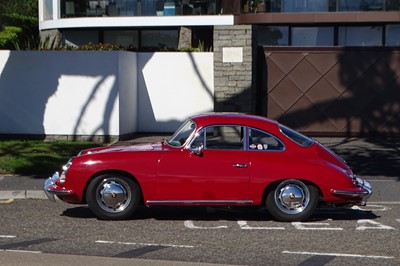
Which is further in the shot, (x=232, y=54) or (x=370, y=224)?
(x=232, y=54)

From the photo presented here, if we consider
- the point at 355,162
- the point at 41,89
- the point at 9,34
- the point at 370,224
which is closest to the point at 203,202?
the point at 370,224

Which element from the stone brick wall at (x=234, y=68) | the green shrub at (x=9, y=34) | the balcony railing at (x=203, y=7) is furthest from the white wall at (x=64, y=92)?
the green shrub at (x=9, y=34)

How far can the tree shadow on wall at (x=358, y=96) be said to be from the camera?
20.9 metres

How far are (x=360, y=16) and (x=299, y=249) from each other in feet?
53.7

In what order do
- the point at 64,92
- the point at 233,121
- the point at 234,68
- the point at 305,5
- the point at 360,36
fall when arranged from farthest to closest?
the point at 360,36, the point at 305,5, the point at 234,68, the point at 64,92, the point at 233,121

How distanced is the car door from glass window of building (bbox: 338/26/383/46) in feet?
52.9

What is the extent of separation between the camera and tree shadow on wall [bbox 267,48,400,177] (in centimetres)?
2089

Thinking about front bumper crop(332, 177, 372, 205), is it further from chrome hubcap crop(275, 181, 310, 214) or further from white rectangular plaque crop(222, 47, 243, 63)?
white rectangular plaque crop(222, 47, 243, 63)

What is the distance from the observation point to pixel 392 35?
26.0 metres

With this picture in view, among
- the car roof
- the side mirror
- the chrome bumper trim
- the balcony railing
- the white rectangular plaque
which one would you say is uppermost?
the balcony railing

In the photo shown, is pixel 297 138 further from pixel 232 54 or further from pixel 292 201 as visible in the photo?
pixel 232 54

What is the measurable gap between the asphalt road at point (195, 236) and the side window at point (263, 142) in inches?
39.6

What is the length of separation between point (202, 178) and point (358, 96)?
35.7 feet

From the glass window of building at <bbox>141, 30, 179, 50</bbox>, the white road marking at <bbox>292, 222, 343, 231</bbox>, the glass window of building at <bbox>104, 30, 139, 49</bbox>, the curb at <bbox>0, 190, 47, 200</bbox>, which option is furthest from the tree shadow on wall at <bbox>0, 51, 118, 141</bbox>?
the glass window of building at <bbox>104, 30, 139, 49</bbox>
